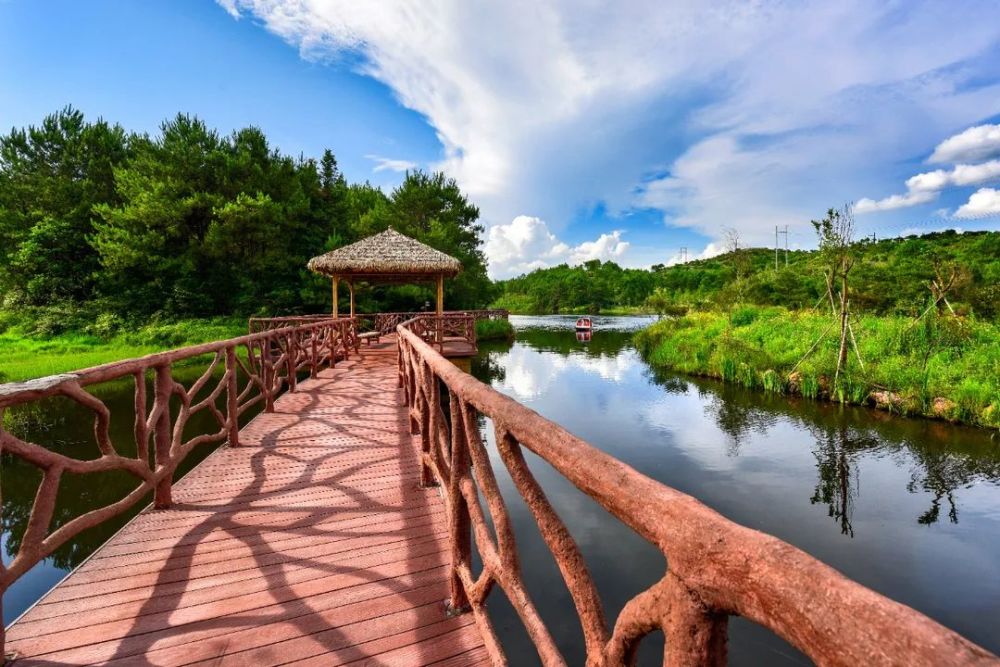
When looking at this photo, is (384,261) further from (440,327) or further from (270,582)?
(270,582)

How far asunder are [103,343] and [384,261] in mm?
12897

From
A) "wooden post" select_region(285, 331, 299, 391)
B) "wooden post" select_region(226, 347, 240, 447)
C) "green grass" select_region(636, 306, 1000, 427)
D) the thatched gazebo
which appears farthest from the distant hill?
"wooden post" select_region(226, 347, 240, 447)

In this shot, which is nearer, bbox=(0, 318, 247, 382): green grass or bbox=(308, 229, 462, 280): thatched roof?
bbox=(0, 318, 247, 382): green grass

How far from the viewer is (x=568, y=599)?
14.1ft

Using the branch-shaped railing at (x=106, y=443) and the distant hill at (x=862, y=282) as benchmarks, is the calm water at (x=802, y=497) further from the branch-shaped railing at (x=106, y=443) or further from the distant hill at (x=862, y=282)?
the distant hill at (x=862, y=282)

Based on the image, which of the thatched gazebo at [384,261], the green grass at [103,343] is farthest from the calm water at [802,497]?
the green grass at [103,343]

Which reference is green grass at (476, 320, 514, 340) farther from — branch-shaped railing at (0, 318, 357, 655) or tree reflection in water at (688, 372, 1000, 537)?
branch-shaped railing at (0, 318, 357, 655)

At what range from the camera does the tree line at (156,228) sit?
2003 centimetres

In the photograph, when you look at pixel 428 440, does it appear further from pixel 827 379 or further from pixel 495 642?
pixel 827 379

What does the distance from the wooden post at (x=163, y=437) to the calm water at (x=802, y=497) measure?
2.83 m

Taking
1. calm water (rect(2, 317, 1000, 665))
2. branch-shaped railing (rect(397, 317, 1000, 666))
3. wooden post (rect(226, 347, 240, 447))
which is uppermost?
branch-shaped railing (rect(397, 317, 1000, 666))

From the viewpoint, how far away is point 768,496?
602 cm

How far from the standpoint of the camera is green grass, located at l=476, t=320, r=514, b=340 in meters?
26.2

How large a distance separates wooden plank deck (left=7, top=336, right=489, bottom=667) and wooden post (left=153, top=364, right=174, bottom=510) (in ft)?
0.34
